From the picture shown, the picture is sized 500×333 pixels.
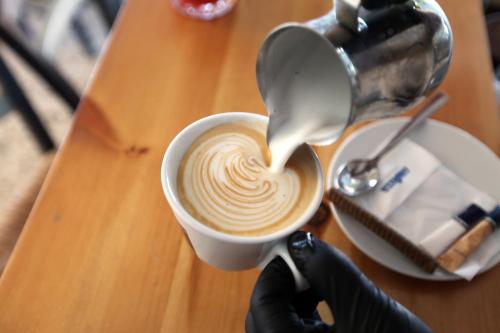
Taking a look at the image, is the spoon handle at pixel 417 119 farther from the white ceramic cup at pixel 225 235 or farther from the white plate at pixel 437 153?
the white ceramic cup at pixel 225 235

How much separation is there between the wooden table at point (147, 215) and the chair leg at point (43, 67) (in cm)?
14

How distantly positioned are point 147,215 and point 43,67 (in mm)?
398

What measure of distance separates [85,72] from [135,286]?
1.22 m

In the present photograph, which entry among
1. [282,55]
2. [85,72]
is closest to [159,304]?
[282,55]

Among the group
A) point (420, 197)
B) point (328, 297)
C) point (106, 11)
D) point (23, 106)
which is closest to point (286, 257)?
point (328, 297)

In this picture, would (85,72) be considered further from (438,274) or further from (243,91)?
(438,274)

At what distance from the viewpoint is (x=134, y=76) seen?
0.69 m

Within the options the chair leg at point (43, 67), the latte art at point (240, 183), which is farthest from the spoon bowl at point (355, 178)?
the chair leg at point (43, 67)

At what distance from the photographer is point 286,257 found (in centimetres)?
40

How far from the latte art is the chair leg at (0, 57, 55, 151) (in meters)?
0.56

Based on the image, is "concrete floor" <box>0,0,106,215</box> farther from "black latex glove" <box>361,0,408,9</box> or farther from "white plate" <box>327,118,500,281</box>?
"black latex glove" <box>361,0,408,9</box>

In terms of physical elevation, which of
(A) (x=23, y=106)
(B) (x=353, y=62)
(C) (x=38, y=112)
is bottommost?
(C) (x=38, y=112)

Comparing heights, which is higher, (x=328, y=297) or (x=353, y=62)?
(x=353, y=62)

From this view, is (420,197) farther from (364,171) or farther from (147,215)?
(147,215)
